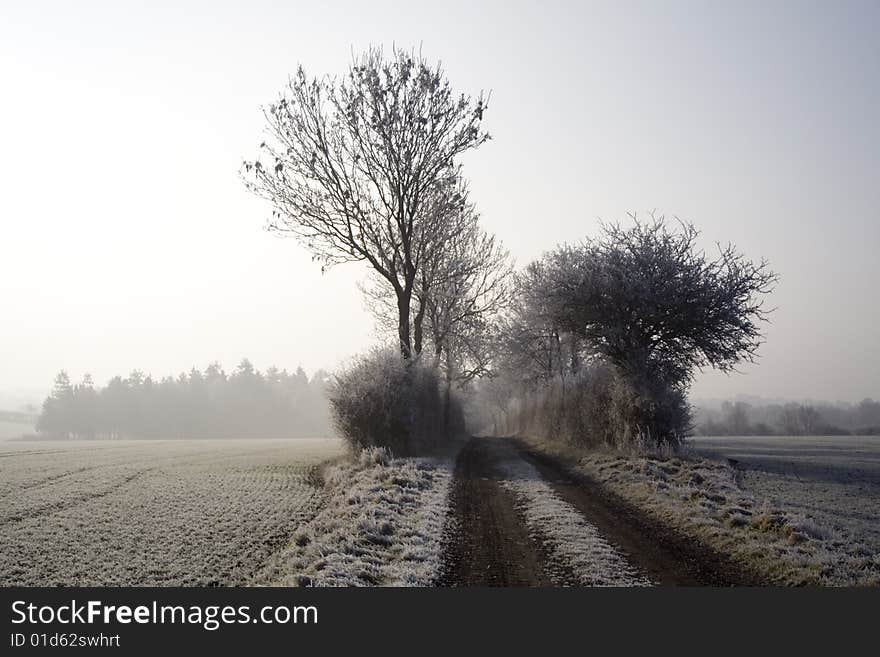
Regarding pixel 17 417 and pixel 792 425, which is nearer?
pixel 792 425

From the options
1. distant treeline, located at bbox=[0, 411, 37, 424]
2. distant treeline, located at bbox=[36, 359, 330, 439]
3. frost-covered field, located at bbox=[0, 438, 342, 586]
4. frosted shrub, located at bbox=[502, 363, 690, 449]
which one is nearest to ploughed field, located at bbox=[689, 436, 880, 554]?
frosted shrub, located at bbox=[502, 363, 690, 449]

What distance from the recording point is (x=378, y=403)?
22422 millimetres

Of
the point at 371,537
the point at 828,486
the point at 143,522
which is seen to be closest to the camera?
the point at 371,537

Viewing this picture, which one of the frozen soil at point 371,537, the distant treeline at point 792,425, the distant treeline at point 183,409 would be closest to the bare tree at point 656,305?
the frozen soil at point 371,537

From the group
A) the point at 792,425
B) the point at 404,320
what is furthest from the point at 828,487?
the point at 792,425

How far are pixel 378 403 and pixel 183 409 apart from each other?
84897 millimetres

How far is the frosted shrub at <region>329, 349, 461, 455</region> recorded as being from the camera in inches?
878

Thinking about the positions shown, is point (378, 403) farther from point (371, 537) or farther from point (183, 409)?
point (183, 409)

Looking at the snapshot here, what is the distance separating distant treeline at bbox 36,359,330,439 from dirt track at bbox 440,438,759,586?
6938 centimetres

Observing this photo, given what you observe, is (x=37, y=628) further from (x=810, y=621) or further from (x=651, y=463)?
(x=651, y=463)

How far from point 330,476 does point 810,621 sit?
1427 cm

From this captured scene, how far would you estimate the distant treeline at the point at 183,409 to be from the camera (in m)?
87.8

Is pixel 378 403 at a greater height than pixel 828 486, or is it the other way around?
pixel 378 403

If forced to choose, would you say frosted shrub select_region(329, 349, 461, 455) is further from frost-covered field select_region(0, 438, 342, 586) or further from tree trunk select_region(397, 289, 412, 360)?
frost-covered field select_region(0, 438, 342, 586)
